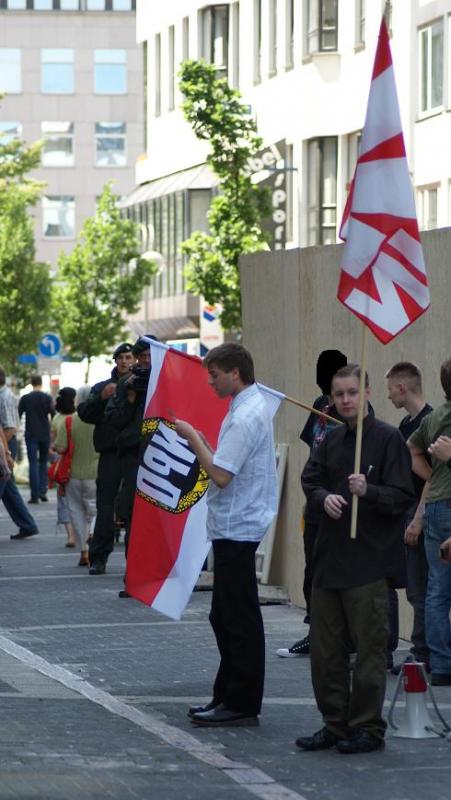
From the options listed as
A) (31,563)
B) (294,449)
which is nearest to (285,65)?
(31,563)

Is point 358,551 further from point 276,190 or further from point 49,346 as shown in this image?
point 276,190

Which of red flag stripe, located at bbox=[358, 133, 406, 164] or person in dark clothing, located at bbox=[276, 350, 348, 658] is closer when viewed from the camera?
red flag stripe, located at bbox=[358, 133, 406, 164]

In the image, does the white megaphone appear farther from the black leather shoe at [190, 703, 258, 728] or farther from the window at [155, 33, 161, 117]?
the window at [155, 33, 161, 117]

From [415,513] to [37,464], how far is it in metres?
20.1

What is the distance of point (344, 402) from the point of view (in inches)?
369

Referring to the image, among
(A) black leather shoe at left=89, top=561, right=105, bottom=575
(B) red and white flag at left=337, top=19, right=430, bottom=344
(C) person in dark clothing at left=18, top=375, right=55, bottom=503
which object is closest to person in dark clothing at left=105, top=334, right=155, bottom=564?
(A) black leather shoe at left=89, top=561, right=105, bottom=575

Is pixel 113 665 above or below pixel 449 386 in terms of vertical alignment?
below

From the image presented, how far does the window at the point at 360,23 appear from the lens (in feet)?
145

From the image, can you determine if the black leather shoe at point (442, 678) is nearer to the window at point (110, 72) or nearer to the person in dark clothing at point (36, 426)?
the person in dark clothing at point (36, 426)

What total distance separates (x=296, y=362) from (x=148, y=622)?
2283mm

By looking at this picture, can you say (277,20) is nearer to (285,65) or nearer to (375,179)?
(285,65)

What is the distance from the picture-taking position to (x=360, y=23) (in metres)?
44.5

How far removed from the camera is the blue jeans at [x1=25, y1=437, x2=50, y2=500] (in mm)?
30984

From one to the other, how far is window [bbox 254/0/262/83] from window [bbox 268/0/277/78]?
944 mm
